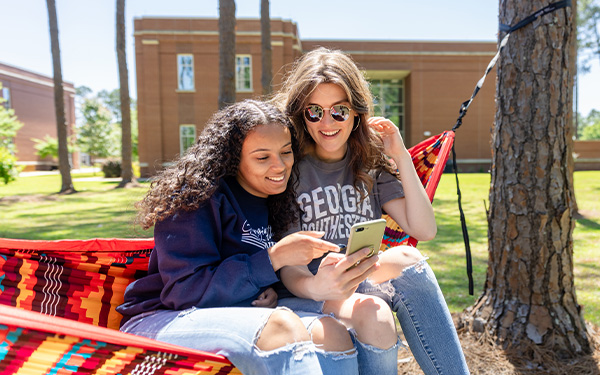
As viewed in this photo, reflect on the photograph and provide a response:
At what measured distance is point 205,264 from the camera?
1.40 metres

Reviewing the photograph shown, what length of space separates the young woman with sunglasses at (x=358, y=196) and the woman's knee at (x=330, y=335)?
8cm

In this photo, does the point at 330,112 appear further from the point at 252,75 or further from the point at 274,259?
the point at 252,75

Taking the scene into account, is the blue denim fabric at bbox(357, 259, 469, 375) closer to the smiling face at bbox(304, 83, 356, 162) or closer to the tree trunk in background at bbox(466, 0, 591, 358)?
the smiling face at bbox(304, 83, 356, 162)

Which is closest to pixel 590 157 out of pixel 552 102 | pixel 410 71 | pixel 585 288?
pixel 410 71

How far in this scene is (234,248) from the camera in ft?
5.05

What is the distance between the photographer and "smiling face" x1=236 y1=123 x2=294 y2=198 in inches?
63.5

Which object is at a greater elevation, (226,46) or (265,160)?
(226,46)

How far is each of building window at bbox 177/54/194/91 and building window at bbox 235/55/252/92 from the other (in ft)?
6.42

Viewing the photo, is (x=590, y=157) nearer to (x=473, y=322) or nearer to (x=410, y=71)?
(x=410, y=71)

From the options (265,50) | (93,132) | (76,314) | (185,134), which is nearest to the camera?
(76,314)

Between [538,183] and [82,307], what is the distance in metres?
2.16

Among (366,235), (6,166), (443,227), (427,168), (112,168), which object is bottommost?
(443,227)

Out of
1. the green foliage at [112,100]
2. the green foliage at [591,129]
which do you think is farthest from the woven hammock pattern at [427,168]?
the green foliage at [112,100]

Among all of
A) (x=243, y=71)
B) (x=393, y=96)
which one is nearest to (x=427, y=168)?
Answer: (x=243, y=71)
